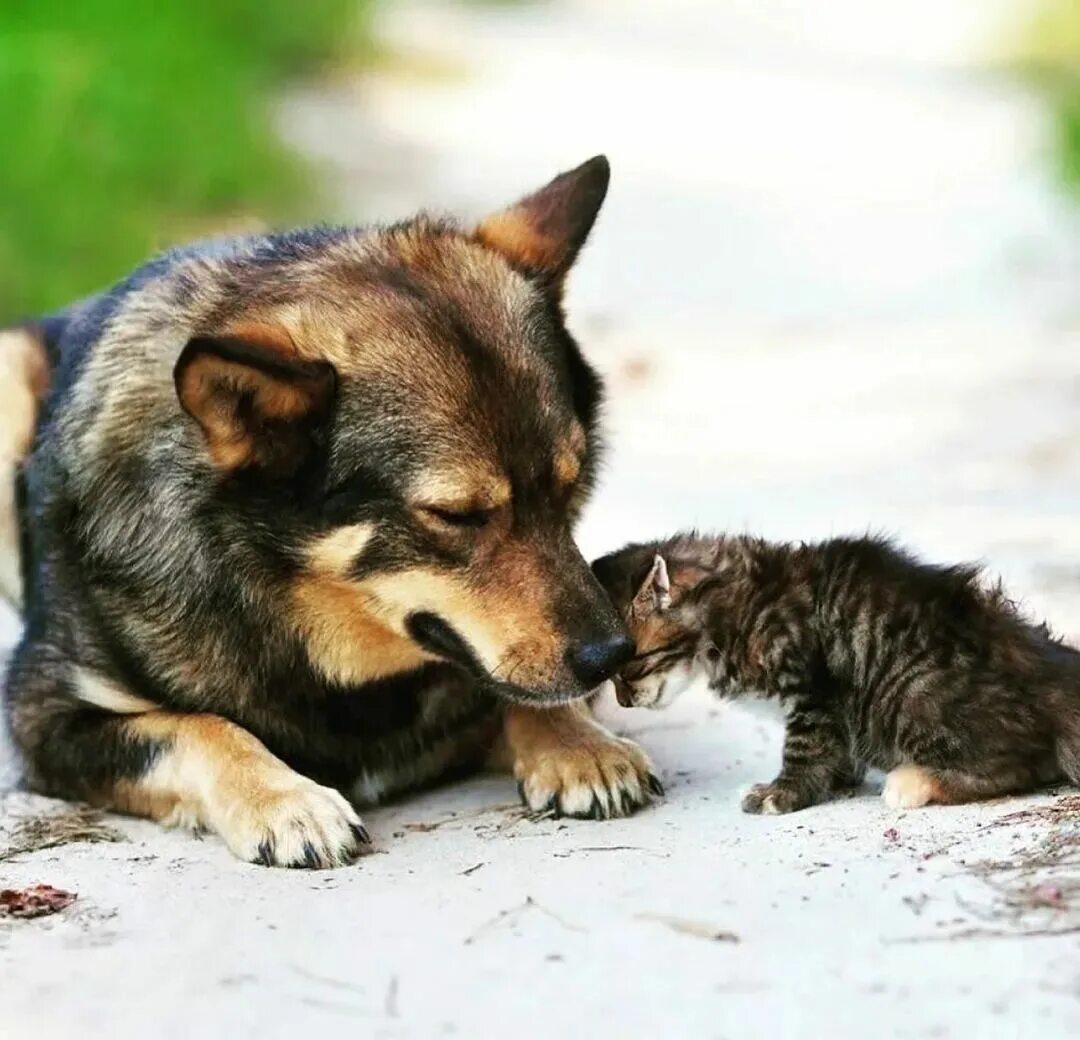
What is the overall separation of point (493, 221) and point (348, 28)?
44.2ft

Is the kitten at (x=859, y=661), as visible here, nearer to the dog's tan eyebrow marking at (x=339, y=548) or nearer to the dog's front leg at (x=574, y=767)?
the dog's front leg at (x=574, y=767)

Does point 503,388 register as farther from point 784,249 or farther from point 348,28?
point 348,28

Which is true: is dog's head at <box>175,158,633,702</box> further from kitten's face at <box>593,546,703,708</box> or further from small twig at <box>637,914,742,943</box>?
small twig at <box>637,914,742,943</box>

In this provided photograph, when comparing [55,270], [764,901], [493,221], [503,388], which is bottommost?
[764,901]

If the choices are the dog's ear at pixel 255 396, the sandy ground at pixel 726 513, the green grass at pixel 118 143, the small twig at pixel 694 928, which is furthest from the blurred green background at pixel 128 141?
the small twig at pixel 694 928

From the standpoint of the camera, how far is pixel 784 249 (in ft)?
41.1

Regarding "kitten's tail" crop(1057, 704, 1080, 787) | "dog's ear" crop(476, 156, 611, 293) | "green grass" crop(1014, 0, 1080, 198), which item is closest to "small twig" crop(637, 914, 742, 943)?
"kitten's tail" crop(1057, 704, 1080, 787)

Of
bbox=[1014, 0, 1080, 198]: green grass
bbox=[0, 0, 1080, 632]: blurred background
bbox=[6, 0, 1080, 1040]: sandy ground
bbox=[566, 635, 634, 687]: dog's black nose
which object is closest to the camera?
bbox=[6, 0, 1080, 1040]: sandy ground

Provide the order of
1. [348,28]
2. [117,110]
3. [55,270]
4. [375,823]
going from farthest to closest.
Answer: [348,28], [117,110], [55,270], [375,823]

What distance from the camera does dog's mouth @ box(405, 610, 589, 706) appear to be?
14.2ft

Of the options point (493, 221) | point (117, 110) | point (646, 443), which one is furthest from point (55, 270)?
point (493, 221)

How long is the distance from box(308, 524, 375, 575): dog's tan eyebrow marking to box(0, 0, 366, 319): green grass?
20.2ft

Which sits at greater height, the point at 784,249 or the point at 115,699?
the point at 784,249

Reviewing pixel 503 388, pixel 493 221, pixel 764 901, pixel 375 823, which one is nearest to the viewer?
pixel 764 901
